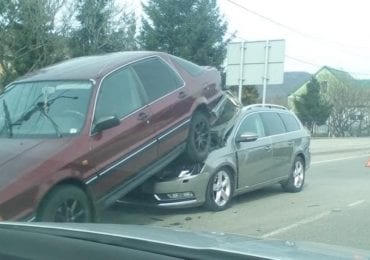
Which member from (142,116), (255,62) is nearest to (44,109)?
(142,116)

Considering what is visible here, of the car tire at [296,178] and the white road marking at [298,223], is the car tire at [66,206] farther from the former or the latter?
the car tire at [296,178]

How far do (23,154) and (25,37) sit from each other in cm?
2097

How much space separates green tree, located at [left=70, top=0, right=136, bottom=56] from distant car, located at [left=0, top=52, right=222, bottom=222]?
66.1ft

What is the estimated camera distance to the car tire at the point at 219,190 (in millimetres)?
9078

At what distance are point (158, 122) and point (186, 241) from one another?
17.8 feet

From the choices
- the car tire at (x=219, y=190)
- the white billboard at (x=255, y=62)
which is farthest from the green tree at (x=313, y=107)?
the car tire at (x=219, y=190)

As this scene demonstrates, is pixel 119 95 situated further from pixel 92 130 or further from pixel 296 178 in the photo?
pixel 296 178

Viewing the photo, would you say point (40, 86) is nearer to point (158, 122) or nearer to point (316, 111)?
point (158, 122)

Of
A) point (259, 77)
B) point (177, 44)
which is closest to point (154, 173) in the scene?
point (259, 77)

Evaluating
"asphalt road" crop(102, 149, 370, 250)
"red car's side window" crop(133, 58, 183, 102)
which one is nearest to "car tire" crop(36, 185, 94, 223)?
"asphalt road" crop(102, 149, 370, 250)

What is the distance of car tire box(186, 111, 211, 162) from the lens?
341 inches

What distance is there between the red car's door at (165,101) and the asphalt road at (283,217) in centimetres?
116

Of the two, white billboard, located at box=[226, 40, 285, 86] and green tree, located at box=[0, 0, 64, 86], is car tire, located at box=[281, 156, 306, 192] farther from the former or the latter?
green tree, located at box=[0, 0, 64, 86]

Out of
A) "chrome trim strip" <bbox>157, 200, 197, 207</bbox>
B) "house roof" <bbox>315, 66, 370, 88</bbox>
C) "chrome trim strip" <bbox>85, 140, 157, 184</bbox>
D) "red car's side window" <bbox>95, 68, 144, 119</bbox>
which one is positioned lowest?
"chrome trim strip" <bbox>157, 200, 197, 207</bbox>
